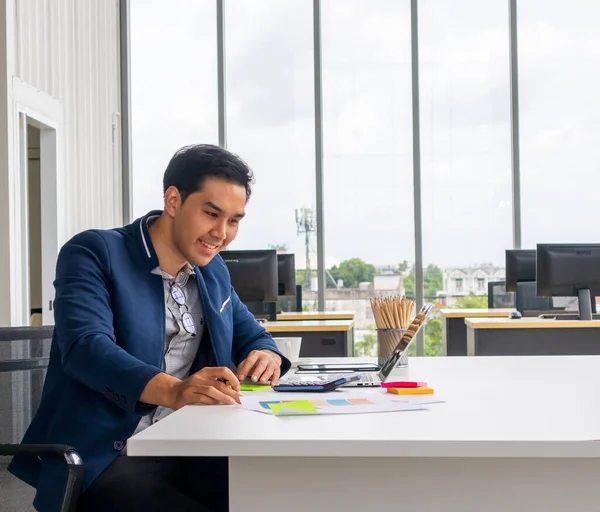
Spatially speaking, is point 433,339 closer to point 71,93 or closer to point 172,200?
point 71,93

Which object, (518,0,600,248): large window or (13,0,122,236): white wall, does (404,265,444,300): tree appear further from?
(13,0,122,236): white wall

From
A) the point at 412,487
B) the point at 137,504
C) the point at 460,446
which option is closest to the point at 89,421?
the point at 137,504

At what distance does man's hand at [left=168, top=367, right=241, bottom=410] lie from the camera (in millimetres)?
1384

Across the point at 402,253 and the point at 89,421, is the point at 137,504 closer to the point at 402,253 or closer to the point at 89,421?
the point at 89,421

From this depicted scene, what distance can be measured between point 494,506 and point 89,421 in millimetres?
778

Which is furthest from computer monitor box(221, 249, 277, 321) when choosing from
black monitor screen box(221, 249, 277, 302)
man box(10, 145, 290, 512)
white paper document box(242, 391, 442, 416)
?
white paper document box(242, 391, 442, 416)

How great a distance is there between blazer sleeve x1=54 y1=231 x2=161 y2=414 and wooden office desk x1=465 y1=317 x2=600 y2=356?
9.89 ft

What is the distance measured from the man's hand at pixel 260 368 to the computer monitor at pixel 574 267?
298cm

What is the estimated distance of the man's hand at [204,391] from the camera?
1.38 meters

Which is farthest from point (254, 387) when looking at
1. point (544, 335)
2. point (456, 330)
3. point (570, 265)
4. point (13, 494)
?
point (456, 330)

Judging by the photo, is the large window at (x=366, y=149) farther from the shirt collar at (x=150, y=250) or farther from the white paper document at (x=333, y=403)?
the white paper document at (x=333, y=403)

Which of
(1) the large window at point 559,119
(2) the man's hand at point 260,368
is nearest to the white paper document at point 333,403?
(2) the man's hand at point 260,368

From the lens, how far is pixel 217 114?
22.2ft

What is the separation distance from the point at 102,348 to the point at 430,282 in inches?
210
